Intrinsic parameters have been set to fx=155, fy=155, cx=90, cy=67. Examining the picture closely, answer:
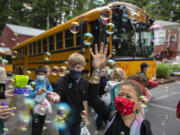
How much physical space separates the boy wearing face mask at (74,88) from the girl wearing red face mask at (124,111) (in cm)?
33

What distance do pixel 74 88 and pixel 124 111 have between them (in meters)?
0.81

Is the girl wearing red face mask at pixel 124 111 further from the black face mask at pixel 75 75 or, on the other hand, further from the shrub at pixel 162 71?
the shrub at pixel 162 71

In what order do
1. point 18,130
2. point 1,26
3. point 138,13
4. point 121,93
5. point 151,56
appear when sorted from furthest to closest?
1. point 1,26
2. point 151,56
3. point 138,13
4. point 18,130
5. point 121,93

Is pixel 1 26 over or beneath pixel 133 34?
over

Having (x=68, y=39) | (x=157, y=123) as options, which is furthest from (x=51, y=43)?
(x=157, y=123)

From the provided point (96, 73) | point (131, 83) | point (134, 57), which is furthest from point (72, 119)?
point (134, 57)

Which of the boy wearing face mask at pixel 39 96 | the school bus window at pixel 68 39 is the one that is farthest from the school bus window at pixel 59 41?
the boy wearing face mask at pixel 39 96

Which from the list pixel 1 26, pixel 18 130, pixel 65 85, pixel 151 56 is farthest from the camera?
pixel 1 26

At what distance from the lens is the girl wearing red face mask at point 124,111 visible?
4.45ft

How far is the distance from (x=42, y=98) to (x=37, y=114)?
346mm

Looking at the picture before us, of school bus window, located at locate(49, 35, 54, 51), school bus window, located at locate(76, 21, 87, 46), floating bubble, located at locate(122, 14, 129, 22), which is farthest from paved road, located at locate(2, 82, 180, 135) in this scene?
school bus window, located at locate(49, 35, 54, 51)

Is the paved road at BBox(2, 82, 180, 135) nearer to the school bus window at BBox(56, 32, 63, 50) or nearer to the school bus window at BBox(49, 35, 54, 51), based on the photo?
the school bus window at BBox(56, 32, 63, 50)

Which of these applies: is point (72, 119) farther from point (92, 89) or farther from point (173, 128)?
point (173, 128)

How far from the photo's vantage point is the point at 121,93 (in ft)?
5.05
